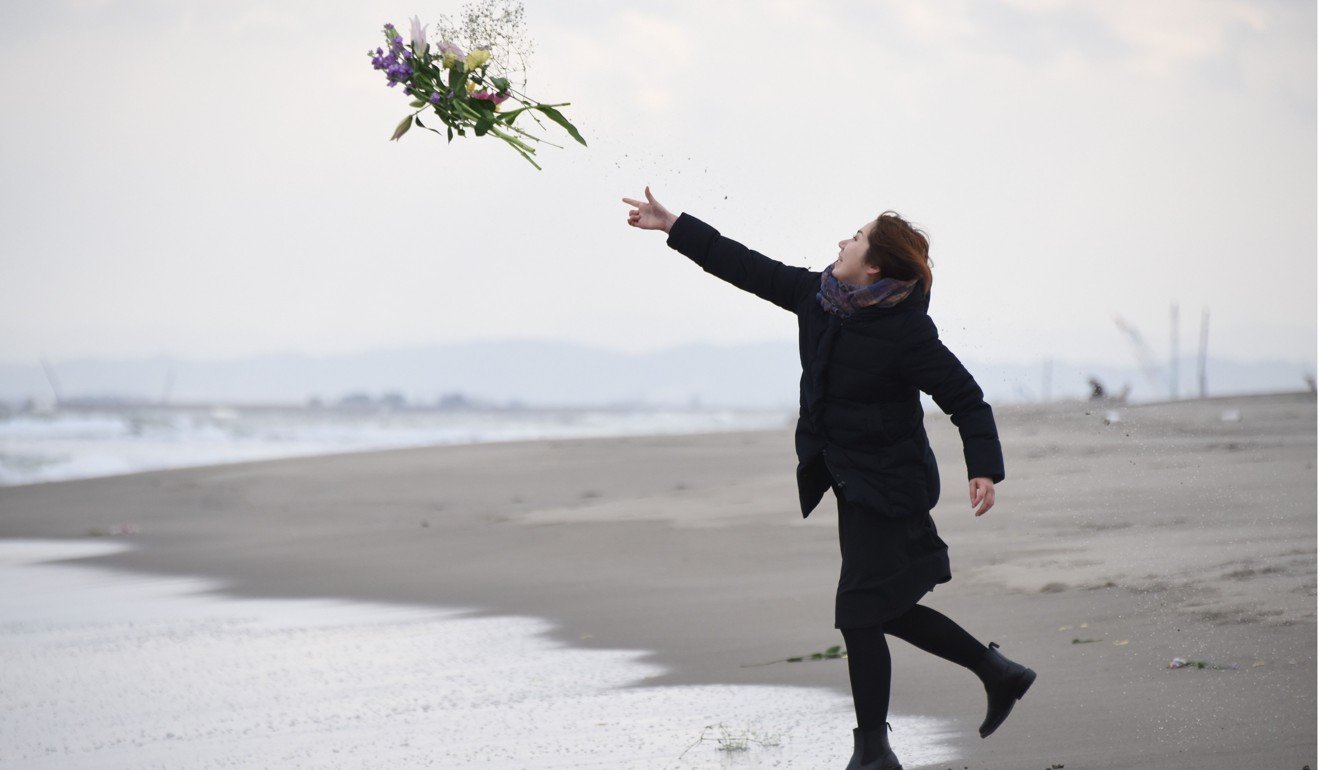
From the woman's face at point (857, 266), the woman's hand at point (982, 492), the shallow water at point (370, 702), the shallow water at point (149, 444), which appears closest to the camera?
the woman's hand at point (982, 492)

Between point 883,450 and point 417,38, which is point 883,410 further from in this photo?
point 417,38

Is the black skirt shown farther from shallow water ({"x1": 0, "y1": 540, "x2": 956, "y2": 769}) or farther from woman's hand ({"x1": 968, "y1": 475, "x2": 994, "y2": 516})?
shallow water ({"x1": 0, "y1": 540, "x2": 956, "y2": 769})

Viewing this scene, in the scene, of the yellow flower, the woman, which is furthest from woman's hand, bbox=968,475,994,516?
the yellow flower

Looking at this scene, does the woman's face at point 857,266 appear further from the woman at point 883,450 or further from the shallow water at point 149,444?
the shallow water at point 149,444

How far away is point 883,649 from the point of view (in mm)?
3744

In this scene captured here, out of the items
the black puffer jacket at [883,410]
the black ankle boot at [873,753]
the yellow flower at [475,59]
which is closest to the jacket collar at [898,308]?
the black puffer jacket at [883,410]

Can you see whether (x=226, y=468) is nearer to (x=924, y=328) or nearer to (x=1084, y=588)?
(x=1084, y=588)

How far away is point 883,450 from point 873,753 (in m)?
0.81

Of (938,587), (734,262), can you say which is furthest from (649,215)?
(938,587)

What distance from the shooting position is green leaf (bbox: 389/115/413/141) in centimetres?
372

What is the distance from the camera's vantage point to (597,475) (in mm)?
15859

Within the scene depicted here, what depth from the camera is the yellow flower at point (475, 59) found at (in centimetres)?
377

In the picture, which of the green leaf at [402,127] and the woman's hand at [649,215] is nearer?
the green leaf at [402,127]

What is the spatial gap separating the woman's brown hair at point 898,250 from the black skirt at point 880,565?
0.62 m
